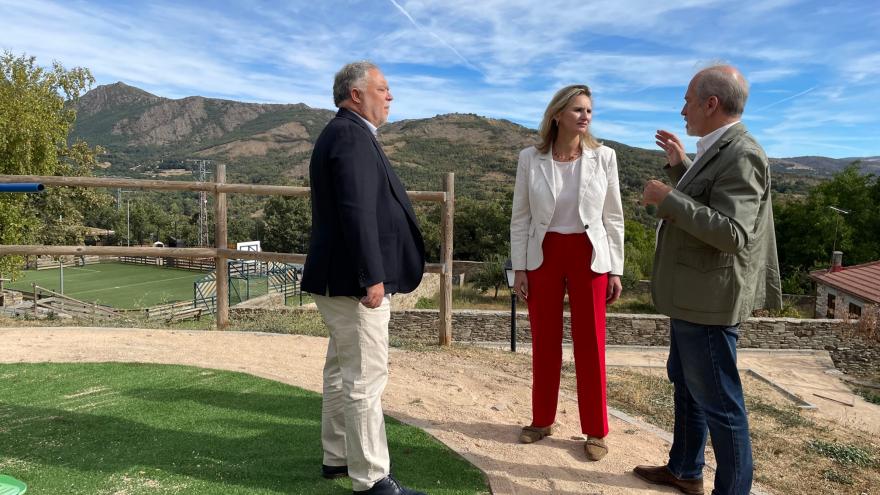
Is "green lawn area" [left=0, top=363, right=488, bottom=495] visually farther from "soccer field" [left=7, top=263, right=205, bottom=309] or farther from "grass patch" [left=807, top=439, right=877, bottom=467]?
"soccer field" [left=7, top=263, right=205, bottom=309]

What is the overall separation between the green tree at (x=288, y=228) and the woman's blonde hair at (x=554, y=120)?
43644 millimetres

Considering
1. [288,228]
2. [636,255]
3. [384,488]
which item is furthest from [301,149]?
[384,488]

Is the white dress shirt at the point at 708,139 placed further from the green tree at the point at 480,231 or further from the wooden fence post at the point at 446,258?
the green tree at the point at 480,231

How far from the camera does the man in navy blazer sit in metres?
2.23

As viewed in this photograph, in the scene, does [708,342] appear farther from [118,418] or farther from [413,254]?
[118,418]

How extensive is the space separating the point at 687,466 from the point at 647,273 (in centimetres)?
3355

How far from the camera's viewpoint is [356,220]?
221cm

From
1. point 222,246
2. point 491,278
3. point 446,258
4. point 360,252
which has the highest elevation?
point 360,252

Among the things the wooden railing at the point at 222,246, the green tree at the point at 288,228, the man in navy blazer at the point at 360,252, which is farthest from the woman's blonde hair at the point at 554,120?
the green tree at the point at 288,228

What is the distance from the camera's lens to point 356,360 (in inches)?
91.7

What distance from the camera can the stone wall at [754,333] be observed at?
17406 millimetres

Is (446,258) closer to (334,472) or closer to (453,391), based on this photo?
(453,391)

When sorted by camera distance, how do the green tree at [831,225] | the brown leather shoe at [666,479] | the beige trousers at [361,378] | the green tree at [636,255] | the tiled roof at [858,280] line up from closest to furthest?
the beige trousers at [361,378]
the brown leather shoe at [666,479]
the tiled roof at [858,280]
the green tree at [636,255]
the green tree at [831,225]

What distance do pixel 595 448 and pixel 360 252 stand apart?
5.98 ft
